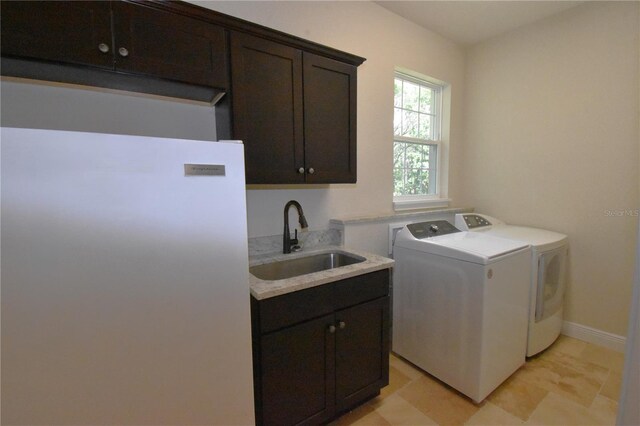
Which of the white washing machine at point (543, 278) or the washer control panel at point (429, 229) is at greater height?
the washer control panel at point (429, 229)

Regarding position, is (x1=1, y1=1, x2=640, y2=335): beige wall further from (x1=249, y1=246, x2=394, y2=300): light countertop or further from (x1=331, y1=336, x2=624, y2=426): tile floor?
(x1=331, y1=336, x2=624, y2=426): tile floor

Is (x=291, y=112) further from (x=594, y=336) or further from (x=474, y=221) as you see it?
(x=594, y=336)

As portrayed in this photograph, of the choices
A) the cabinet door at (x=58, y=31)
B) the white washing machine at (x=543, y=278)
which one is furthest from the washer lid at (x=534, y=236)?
the cabinet door at (x=58, y=31)

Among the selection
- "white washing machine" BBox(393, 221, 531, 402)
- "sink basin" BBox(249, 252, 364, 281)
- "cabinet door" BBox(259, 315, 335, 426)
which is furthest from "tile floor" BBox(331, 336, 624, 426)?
"sink basin" BBox(249, 252, 364, 281)

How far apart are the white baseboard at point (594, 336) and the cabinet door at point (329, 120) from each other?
237 centimetres

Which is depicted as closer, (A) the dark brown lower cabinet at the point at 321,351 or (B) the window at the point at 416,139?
(A) the dark brown lower cabinet at the point at 321,351

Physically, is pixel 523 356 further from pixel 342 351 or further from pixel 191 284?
pixel 191 284

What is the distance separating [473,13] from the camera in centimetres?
230

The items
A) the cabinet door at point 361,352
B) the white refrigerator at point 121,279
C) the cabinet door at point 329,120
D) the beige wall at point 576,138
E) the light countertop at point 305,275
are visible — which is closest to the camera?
the white refrigerator at point 121,279

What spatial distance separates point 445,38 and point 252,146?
2439mm

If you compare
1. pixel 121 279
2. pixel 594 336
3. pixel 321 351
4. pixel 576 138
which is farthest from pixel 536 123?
pixel 121 279

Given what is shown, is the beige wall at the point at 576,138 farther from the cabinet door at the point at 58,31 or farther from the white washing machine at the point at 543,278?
the cabinet door at the point at 58,31

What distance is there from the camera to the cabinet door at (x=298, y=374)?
4.01 ft

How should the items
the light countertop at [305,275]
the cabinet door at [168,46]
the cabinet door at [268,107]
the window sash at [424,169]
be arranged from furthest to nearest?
the window sash at [424,169] < the cabinet door at [268,107] < the light countertop at [305,275] < the cabinet door at [168,46]
